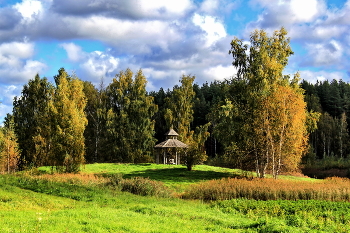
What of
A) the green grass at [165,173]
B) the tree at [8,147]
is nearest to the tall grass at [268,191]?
the green grass at [165,173]

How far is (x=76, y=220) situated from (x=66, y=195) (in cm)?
839

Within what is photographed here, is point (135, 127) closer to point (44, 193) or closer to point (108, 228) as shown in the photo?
point (44, 193)

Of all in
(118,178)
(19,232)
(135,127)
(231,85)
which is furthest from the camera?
(135,127)

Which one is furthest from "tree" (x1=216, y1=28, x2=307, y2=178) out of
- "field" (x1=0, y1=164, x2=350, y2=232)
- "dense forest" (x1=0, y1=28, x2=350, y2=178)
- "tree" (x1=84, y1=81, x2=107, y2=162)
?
"tree" (x1=84, y1=81, x2=107, y2=162)

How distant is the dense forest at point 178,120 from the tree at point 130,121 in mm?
149

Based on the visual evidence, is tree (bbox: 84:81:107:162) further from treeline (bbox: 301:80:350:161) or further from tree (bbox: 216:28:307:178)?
treeline (bbox: 301:80:350:161)

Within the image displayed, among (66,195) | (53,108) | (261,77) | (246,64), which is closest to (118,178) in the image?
(66,195)

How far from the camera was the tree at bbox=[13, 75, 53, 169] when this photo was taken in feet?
146

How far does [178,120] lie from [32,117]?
2203 centimetres

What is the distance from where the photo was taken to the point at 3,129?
44594 mm

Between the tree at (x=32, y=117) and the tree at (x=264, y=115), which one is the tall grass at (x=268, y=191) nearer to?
the tree at (x=264, y=115)

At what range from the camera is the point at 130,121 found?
51.3m

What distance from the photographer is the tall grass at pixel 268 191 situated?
59.2 ft

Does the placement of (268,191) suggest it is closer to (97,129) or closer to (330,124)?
(97,129)
